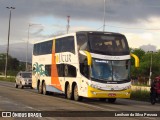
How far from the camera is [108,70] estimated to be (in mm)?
24500

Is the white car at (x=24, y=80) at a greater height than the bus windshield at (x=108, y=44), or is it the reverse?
the bus windshield at (x=108, y=44)

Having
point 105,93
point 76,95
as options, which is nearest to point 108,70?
point 105,93

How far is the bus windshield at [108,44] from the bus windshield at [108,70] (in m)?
0.58

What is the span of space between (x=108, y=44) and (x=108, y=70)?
1542 millimetres

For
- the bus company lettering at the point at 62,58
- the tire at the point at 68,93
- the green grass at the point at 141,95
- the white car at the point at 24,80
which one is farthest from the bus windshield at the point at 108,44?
the white car at the point at 24,80

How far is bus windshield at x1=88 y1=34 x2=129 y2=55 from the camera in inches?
973

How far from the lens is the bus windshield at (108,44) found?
24703 millimetres

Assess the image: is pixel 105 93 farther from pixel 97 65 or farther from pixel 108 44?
pixel 108 44

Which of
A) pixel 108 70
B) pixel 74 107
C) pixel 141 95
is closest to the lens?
pixel 74 107

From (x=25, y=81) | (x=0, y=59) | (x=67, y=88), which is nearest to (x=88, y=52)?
(x=67, y=88)

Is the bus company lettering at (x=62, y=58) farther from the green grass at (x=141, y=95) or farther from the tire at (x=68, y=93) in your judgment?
the green grass at (x=141, y=95)

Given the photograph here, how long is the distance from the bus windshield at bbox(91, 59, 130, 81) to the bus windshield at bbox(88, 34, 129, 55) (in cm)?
58

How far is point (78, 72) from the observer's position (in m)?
25.4

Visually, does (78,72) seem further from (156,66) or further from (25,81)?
(156,66)
